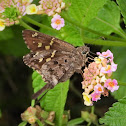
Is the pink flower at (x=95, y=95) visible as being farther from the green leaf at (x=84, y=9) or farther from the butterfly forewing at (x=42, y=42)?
the green leaf at (x=84, y=9)

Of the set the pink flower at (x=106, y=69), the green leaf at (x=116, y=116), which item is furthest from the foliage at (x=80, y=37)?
the pink flower at (x=106, y=69)

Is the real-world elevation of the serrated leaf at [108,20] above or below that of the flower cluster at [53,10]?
below

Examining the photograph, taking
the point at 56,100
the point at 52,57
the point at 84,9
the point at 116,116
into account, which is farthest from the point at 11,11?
the point at 116,116

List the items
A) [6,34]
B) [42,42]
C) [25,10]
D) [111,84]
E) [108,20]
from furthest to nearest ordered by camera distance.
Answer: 1. [6,34]
2. [108,20]
3. [25,10]
4. [42,42]
5. [111,84]

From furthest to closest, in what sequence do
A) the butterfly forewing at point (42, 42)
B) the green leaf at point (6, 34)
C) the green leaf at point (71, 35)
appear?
1. the green leaf at point (6, 34)
2. the green leaf at point (71, 35)
3. the butterfly forewing at point (42, 42)

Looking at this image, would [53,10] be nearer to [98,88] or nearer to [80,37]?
[80,37]

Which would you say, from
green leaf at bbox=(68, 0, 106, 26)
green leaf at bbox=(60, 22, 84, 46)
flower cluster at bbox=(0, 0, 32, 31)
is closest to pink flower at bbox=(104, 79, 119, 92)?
green leaf at bbox=(60, 22, 84, 46)

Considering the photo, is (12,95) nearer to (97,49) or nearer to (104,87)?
(97,49)
